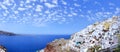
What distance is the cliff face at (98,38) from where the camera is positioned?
24.8 metres

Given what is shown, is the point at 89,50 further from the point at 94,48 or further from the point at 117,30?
the point at 117,30

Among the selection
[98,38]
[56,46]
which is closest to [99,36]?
[98,38]

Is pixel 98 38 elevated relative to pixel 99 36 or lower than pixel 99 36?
lower

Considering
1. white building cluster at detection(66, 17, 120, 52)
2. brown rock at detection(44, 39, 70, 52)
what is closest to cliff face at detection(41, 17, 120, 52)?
white building cluster at detection(66, 17, 120, 52)

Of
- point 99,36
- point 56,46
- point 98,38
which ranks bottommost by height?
point 98,38

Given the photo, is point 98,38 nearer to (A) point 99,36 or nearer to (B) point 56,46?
(A) point 99,36

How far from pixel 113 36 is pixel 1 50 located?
18.4 m

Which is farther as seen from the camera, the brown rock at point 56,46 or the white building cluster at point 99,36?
the brown rock at point 56,46

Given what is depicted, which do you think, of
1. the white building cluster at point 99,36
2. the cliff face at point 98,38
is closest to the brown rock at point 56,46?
the cliff face at point 98,38

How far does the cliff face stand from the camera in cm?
2480

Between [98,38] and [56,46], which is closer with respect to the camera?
[98,38]

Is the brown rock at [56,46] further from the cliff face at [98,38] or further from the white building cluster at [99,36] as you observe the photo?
the white building cluster at [99,36]

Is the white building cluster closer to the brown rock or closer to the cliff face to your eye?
the cliff face

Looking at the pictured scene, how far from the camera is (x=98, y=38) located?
25688 mm
